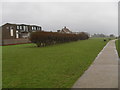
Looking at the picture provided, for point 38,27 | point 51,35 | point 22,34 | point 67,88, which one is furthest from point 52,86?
point 38,27

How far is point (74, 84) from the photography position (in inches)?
223

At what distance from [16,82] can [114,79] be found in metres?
3.38

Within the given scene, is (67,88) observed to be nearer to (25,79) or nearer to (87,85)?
(87,85)

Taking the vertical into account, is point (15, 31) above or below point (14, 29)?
below

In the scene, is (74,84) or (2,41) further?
(2,41)

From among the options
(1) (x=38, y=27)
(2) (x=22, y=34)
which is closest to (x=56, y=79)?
(2) (x=22, y=34)

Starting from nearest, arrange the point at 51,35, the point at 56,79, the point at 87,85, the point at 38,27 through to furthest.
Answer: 1. the point at 87,85
2. the point at 56,79
3. the point at 51,35
4. the point at 38,27

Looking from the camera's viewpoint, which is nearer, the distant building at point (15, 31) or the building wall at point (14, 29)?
the distant building at point (15, 31)

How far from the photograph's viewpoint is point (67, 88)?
17.3 ft

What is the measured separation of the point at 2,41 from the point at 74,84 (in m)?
37.3

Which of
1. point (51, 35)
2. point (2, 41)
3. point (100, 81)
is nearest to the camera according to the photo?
point (100, 81)

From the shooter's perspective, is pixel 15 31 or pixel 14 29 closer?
pixel 14 29

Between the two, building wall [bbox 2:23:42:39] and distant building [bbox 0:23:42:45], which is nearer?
distant building [bbox 0:23:42:45]

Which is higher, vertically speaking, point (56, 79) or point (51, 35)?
point (51, 35)
